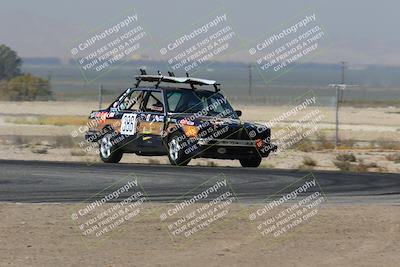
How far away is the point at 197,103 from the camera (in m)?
24.5

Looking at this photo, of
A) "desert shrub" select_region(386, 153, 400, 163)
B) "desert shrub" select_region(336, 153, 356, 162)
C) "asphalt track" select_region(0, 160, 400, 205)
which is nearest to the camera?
"asphalt track" select_region(0, 160, 400, 205)

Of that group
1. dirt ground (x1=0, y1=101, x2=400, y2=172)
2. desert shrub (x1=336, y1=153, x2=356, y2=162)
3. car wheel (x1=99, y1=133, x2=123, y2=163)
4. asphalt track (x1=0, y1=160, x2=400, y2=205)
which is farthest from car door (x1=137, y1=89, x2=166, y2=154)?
desert shrub (x1=336, y1=153, x2=356, y2=162)

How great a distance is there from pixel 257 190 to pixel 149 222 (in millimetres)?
4524

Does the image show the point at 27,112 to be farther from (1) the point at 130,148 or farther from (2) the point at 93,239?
(2) the point at 93,239

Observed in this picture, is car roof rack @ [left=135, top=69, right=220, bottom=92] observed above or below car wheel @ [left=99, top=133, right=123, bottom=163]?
above

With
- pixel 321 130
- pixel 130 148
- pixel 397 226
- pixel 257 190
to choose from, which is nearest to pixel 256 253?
pixel 397 226

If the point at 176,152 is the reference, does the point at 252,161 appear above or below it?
below

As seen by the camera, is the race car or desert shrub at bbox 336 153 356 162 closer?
the race car

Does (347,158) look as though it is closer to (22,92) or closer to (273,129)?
(273,129)

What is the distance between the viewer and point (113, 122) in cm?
2502

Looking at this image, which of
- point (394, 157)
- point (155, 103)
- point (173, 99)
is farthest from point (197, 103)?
point (394, 157)

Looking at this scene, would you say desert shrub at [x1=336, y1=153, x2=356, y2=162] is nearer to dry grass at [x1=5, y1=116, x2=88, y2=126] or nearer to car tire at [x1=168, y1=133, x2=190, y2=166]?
car tire at [x1=168, y1=133, x2=190, y2=166]

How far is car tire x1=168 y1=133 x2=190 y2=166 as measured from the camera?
23641 millimetres

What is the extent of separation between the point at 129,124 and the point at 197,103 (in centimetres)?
151
